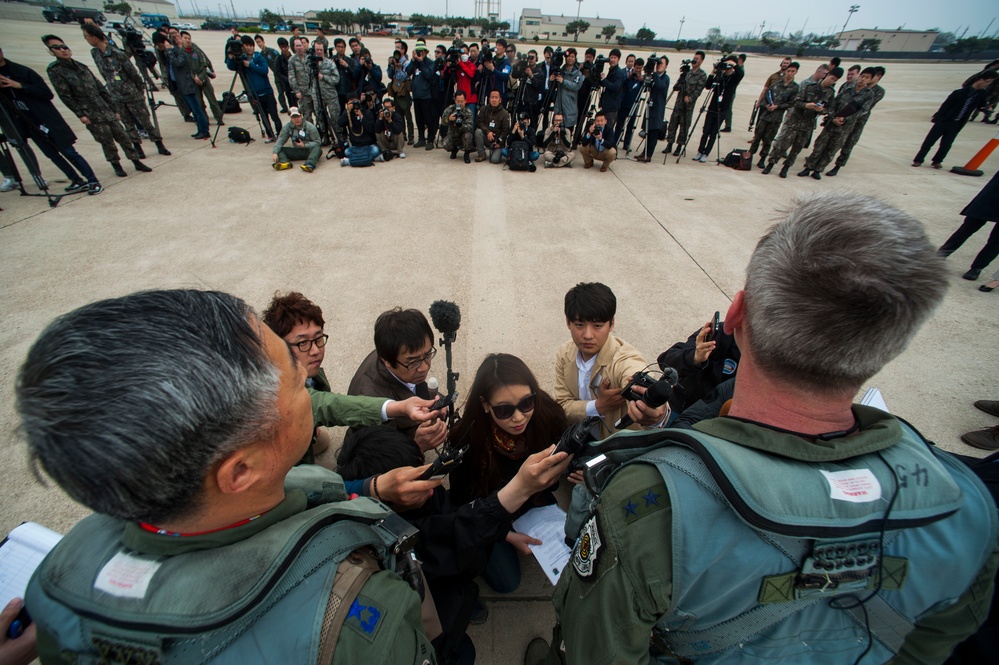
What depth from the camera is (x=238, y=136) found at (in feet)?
27.4

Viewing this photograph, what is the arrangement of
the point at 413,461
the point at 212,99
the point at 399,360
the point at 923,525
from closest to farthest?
the point at 923,525 < the point at 413,461 < the point at 399,360 < the point at 212,99

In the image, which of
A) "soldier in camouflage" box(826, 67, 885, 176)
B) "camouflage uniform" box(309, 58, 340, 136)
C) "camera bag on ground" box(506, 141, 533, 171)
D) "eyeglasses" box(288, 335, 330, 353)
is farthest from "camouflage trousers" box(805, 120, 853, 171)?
"eyeglasses" box(288, 335, 330, 353)

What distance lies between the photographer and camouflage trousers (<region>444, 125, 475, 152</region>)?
25.9 ft

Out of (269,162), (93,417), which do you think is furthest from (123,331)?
(269,162)

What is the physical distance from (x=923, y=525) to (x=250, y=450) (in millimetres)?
1323

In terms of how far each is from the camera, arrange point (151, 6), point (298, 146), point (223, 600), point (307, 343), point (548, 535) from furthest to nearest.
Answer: point (151, 6) < point (298, 146) < point (307, 343) < point (548, 535) < point (223, 600)

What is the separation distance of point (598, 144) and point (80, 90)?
845 cm

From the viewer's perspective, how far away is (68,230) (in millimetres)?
4938

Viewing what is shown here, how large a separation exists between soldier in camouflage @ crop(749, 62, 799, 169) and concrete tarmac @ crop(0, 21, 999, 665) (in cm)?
90

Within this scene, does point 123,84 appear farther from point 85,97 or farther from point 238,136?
point 238,136

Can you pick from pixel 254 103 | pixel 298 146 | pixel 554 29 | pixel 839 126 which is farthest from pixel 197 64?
pixel 554 29

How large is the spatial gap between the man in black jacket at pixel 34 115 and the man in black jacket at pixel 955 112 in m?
15.1

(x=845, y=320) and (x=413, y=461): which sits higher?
(x=845, y=320)

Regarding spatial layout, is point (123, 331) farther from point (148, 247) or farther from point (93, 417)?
point (148, 247)
